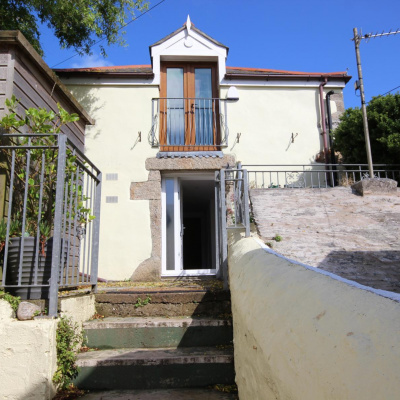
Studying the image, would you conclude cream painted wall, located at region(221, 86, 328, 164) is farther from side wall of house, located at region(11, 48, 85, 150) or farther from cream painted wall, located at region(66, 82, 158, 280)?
side wall of house, located at region(11, 48, 85, 150)

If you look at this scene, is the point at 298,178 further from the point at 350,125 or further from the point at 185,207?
the point at 185,207

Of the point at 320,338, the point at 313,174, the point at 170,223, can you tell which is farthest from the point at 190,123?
the point at 320,338

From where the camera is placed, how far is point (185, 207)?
39.0 feet

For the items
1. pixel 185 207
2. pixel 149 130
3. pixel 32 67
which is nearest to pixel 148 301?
pixel 32 67

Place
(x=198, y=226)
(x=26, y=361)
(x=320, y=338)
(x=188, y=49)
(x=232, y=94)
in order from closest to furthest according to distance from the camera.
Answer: (x=320, y=338) → (x=26, y=361) → (x=232, y=94) → (x=188, y=49) → (x=198, y=226)

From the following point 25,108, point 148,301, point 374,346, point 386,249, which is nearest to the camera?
point 374,346

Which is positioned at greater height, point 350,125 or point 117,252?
point 350,125

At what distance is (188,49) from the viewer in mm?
8188

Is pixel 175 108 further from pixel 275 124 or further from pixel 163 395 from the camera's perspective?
pixel 163 395

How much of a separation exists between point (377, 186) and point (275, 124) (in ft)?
7.85

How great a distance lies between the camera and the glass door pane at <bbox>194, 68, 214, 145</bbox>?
8039 mm

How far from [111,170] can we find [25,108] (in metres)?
3.10

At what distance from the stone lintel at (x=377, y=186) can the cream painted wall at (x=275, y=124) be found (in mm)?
1218

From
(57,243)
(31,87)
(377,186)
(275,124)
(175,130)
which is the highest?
(275,124)
